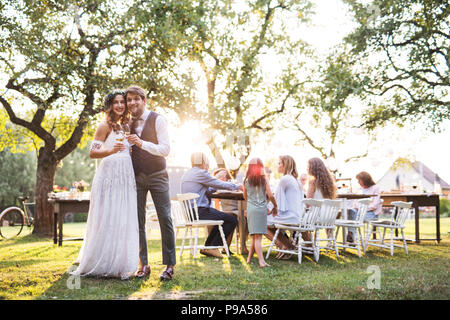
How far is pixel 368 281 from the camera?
4.21m

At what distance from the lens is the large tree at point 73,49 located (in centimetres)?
921

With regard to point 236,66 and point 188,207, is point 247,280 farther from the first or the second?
point 236,66

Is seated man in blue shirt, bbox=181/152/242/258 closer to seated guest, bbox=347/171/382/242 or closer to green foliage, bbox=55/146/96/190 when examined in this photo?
seated guest, bbox=347/171/382/242

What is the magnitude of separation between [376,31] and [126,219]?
8.38 metres

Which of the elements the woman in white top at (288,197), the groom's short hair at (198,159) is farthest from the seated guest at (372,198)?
the groom's short hair at (198,159)

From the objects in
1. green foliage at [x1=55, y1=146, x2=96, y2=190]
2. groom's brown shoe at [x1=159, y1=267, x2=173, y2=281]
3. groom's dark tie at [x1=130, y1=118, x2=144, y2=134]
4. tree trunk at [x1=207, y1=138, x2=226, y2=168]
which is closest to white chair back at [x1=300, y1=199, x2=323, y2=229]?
groom's brown shoe at [x1=159, y1=267, x2=173, y2=281]

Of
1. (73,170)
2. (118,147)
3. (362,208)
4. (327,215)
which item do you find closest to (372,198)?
(362,208)

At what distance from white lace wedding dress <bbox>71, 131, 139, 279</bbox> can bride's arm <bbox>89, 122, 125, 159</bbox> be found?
0.08m

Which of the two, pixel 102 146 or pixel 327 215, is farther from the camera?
pixel 327 215

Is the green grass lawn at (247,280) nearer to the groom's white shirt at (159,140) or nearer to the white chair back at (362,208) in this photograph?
the white chair back at (362,208)

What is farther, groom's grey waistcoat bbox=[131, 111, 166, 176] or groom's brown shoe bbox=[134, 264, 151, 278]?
groom's brown shoe bbox=[134, 264, 151, 278]

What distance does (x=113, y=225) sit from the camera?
4.33 m

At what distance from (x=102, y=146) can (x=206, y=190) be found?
255 centimetres

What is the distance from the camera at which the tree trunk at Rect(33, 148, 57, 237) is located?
1087 centimetres
